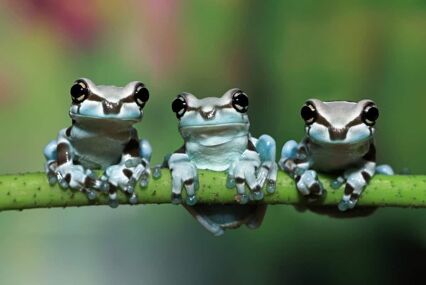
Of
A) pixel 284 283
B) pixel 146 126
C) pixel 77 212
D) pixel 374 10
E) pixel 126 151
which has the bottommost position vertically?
pixel 284 283

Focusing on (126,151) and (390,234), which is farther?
(390,234)

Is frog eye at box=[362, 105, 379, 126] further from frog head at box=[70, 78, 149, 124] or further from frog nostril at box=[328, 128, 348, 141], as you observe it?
frog head at box=[70, 78, 149, 124]

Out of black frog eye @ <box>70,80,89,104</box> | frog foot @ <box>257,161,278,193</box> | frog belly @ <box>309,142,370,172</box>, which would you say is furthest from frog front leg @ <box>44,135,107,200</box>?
frog belly @ <box>309,142,370,172</box>

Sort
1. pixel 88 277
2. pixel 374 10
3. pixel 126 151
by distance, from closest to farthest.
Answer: pixel 126 151
pixel 88 277
pixel 374 10

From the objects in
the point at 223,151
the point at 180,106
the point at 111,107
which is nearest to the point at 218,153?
the point at 223,151

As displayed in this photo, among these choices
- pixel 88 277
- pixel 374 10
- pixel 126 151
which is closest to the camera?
pixel 126 151

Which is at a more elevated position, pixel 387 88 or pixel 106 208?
pixel 387 88

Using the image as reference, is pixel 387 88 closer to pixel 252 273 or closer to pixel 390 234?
pixel 390 234

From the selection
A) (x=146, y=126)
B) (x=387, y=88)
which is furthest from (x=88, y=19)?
(x=387, y=88)

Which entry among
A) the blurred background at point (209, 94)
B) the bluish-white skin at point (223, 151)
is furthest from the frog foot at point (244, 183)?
the blurred background at point (209, 94)
